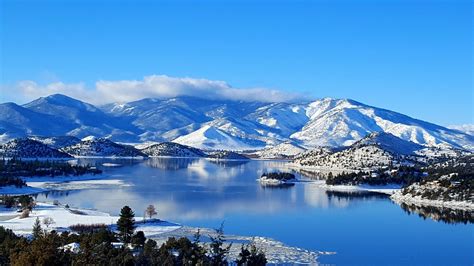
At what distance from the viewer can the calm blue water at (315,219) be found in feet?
130

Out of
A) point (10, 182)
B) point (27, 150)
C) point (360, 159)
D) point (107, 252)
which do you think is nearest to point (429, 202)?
point (10, 182)

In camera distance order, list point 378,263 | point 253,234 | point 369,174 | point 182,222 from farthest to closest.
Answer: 1. point 369,174
2. point 182,222
3. point 253,234
4. point 378,263

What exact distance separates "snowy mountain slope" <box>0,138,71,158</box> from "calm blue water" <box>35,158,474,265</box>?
85.5 metres

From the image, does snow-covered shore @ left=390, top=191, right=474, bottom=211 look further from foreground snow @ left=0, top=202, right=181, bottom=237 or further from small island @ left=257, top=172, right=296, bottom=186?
foreground snow @ left=0, top=202, right=181, bottom=237

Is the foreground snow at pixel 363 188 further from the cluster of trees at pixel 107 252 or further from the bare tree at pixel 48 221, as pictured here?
the cluster of trees at pixel 107 252

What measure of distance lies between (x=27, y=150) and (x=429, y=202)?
119272 mm

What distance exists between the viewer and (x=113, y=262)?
27250 mm

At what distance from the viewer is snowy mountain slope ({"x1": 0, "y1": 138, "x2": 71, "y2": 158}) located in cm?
15825

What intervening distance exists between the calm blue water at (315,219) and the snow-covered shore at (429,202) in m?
1.88

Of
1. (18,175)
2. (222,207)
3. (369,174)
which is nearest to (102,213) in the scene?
(222,207)

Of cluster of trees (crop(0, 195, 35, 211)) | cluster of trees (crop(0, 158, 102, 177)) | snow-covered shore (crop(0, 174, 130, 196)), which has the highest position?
cluster of trees (crop(0, 158, 102, 177))

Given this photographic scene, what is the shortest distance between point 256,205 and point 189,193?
13656mm

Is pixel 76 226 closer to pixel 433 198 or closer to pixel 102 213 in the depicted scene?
pixel 102 213

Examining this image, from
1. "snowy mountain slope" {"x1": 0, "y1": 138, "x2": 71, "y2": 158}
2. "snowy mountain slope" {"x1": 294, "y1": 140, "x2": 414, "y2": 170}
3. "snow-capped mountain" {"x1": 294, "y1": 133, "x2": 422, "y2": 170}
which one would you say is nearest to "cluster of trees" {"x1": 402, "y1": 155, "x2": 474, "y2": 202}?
"snowy mountain slope" {"x1": 294, "y1": 140, "x2": 414, "y2": 170}
